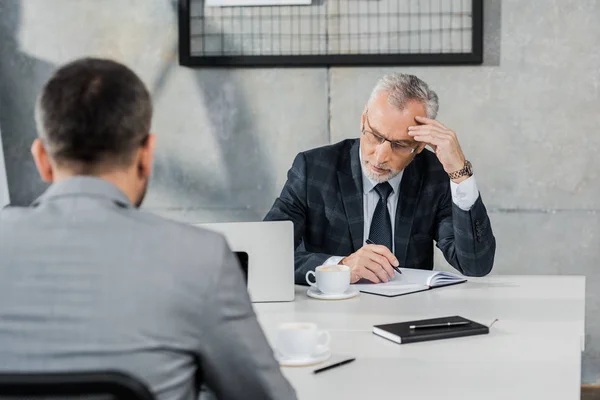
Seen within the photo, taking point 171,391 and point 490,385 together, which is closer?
point 171,391

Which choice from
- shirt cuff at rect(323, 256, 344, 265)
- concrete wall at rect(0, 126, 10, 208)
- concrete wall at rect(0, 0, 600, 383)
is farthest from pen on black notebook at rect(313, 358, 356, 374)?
concrete wall at rect(0, 126, 10, 208)

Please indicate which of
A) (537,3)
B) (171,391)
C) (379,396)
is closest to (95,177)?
(171,391)

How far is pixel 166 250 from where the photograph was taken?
3.57ft

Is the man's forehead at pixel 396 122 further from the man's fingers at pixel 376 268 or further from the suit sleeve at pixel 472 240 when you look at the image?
the man's fingers at pixel 376 268

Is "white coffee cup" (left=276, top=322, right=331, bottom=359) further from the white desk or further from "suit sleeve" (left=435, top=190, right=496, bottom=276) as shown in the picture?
"suit sleeve" (left=435, top=190, right=496, bottom=276)

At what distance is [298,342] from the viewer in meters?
1.64

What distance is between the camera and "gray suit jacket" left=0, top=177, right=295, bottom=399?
3.42 feet

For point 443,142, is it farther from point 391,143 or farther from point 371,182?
point 371,182

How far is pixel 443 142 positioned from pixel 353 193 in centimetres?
37

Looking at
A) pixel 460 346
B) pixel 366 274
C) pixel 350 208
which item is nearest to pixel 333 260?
pixel 366 274

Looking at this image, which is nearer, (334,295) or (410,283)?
(334,295)

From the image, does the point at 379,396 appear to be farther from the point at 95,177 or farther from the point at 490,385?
the point at 95,177

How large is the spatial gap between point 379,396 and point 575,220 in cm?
259

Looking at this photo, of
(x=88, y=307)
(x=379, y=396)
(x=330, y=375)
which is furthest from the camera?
(x=330, y=375)
